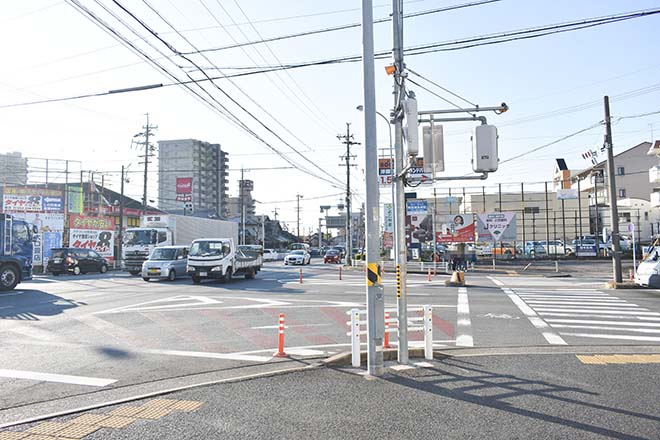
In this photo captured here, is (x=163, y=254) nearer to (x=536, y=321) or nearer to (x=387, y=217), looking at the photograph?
(x=536, y=321)

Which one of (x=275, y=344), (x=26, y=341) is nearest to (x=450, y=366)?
(x=275, y=344)

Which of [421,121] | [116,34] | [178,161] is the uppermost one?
[178,161]

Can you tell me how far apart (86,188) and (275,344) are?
186 feet

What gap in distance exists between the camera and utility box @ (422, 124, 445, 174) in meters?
7.73

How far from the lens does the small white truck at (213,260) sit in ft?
73.9

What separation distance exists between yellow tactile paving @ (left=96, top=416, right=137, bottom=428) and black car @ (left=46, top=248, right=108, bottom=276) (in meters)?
27.8

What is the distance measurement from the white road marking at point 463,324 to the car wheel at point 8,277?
16.7 m

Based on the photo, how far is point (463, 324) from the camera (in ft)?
38.1

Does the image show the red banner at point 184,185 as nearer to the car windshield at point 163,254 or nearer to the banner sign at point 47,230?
the banner sign at point 47,230

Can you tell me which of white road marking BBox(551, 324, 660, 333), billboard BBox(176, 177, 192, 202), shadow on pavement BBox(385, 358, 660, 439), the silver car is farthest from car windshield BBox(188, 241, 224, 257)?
billboard BBox(176, 177, 192, 202)

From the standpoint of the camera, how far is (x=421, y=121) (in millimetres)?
8078

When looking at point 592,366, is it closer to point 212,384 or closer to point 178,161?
point 212,384

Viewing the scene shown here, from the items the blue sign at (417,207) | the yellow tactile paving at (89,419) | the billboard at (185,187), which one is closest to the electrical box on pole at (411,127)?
the yellow tactile paving at (89,419)

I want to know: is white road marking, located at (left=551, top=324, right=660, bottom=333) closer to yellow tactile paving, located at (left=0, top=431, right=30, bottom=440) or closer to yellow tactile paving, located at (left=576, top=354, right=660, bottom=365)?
yellow tactile paving, located at (left=576, top=354, right=660, bottom=365)
